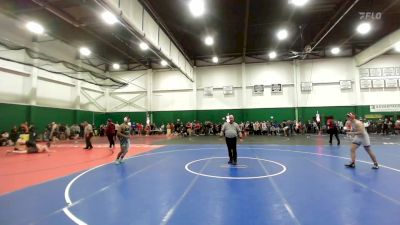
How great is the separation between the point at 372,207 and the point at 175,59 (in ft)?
63.2

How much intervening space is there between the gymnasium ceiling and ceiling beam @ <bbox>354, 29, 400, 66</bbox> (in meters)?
0.67

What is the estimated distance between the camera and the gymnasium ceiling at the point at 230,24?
15883mm

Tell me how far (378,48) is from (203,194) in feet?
84.9

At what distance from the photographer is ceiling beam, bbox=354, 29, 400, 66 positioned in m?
20.9

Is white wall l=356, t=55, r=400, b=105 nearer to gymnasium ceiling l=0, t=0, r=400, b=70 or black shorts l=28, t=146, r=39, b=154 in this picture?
gymnasium ceiling l=0, t=0, r=400, b=70

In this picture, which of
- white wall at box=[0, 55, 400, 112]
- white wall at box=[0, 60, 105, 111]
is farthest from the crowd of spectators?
white wall at box=[0, 60, 105, 111]

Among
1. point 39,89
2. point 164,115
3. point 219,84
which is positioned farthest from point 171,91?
point 39,89

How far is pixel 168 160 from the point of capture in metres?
10.4

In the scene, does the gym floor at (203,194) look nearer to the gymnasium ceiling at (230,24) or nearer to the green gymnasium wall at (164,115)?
the gymnasium ceiling at (230,24)

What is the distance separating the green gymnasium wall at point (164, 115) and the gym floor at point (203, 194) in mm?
14069

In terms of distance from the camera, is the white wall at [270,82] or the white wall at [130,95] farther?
the white wall at [130,95]

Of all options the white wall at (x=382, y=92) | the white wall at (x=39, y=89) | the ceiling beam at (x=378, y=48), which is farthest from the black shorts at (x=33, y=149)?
the white wall at (x=382, y=92)

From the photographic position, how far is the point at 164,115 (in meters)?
31.7

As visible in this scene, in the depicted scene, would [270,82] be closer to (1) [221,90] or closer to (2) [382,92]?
(1) [221,90]
